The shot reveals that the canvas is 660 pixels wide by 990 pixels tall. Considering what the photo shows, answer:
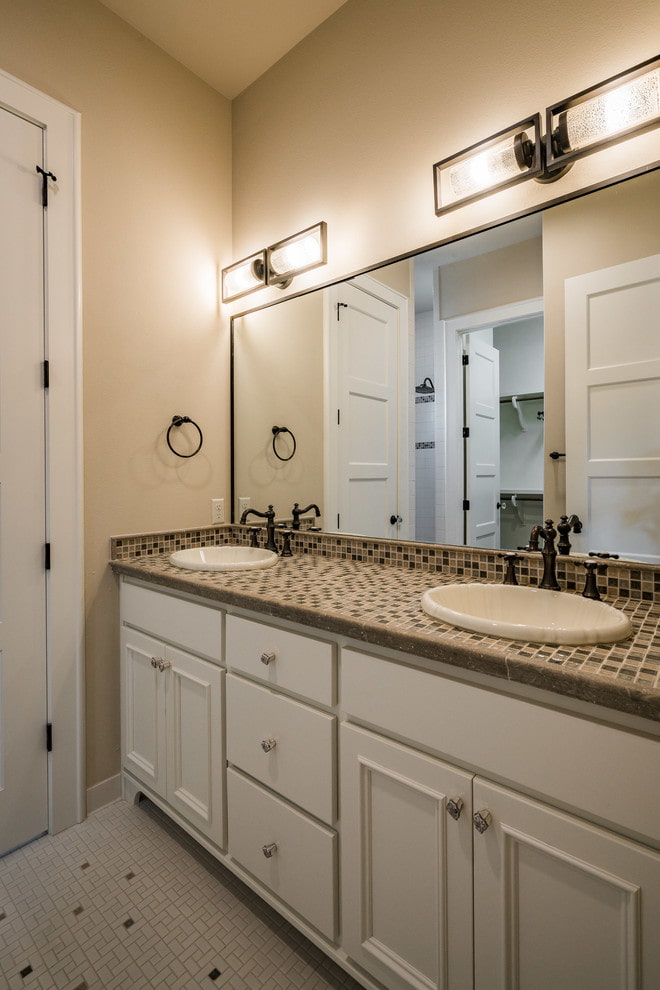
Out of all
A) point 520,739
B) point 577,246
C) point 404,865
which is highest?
point 577,246

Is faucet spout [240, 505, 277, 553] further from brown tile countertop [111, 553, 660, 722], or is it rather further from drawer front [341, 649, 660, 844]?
drawer front [341, 649, 660, 844]

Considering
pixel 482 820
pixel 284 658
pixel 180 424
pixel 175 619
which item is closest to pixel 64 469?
pixel 180 424

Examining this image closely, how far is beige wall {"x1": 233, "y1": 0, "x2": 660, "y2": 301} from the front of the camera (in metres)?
1.29

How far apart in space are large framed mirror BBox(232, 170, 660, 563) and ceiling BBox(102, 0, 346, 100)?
98 cm

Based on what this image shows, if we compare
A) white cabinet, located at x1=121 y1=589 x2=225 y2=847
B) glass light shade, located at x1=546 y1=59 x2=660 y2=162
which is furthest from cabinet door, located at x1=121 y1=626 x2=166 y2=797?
glass light shade, located at x1=546 y1=59 x2=660 y2=162

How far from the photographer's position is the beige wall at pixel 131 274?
1743 mm

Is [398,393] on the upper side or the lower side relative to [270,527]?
upper

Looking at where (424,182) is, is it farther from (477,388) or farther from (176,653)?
(176,653)

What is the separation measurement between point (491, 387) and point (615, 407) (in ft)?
1.11

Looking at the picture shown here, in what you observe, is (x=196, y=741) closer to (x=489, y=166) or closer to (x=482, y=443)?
(x=482, y=443)

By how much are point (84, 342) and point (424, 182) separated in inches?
50.1

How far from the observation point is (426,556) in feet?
5.27

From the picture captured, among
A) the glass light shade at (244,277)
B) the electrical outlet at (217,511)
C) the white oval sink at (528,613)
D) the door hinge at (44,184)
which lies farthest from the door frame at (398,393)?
the door hinge at (44,184)

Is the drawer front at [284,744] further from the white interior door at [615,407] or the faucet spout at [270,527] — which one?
the white interior door at [615,407]
